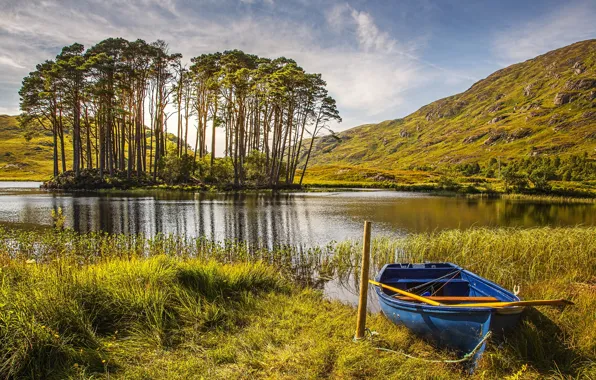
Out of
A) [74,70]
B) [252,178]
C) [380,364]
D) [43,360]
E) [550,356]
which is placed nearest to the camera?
[43,360]

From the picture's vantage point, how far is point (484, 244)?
15.5 metres

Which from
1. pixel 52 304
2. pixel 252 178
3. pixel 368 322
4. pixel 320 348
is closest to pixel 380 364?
pixel 320 348

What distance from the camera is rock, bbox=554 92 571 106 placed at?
19200 cm

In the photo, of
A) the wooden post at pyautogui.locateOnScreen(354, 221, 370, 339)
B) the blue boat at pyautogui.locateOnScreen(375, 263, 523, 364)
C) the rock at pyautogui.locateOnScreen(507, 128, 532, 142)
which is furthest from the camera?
the rock at pyautogui.locateOnScreen(507, 128, 532, 142)

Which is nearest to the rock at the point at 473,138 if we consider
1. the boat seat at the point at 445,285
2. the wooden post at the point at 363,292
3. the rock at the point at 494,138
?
the rock at the point at 494,138

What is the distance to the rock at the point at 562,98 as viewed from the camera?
19200cm

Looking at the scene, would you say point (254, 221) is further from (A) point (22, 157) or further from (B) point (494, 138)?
(B) point (494, 138)

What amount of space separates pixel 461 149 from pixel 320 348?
205 meters

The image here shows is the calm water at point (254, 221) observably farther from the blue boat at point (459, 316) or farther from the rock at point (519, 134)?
the rock at point (519, 134)


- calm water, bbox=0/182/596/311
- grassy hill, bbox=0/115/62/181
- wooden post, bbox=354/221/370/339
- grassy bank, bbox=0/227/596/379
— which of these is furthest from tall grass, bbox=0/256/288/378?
grassy hill, bbox=0/115/62/181

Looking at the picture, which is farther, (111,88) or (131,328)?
(111,88)

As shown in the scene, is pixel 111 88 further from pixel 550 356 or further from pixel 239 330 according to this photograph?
pixel 550 356

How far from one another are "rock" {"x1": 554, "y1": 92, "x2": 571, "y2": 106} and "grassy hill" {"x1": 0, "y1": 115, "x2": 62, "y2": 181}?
247 meters

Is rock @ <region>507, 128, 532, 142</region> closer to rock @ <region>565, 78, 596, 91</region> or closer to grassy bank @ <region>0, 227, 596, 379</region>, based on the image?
rock @ <region>565, 78, 596, 91</region>
